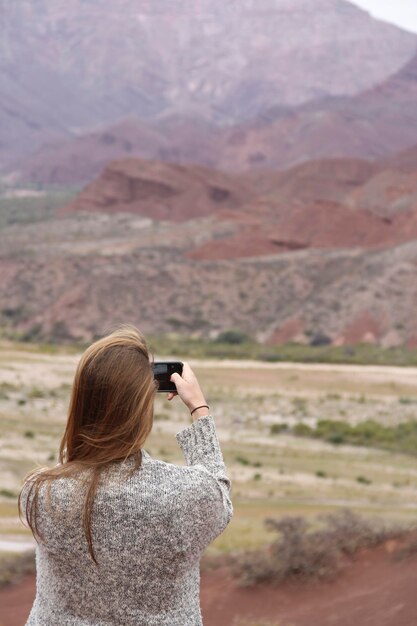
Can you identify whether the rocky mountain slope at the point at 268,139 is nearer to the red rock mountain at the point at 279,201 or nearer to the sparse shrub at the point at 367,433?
the red rock mountain at the point at 279,201

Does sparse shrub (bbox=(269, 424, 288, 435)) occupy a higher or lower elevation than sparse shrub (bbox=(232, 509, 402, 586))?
lower

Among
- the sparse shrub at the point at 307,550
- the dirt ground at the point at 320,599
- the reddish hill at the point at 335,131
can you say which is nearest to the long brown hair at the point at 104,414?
the dirt ground at the point at 320,599

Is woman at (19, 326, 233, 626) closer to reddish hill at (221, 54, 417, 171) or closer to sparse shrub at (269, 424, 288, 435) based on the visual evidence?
sparse shrub at (269, 424, 288, 435)

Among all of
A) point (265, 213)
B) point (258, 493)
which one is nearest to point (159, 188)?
point (265, 213)

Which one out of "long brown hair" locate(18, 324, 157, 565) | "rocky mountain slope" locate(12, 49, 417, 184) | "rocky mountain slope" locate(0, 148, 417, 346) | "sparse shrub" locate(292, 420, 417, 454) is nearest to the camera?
"long brown hair" locate(18, 324, 157, 565)

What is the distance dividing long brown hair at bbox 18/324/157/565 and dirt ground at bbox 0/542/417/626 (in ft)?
16.5

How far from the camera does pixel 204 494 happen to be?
10.0ft

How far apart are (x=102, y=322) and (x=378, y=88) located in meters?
122

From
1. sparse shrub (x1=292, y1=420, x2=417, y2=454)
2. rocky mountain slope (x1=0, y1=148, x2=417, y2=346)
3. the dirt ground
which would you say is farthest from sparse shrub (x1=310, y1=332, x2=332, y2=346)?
the dirt ground

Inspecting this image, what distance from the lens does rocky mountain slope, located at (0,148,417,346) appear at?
200 feet

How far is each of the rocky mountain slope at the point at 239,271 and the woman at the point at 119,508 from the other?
52913 mm

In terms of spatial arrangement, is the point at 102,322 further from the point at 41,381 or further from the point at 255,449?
the point at 255,449

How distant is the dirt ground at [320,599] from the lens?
793 cm

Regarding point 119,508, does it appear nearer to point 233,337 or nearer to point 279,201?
point 233,337
